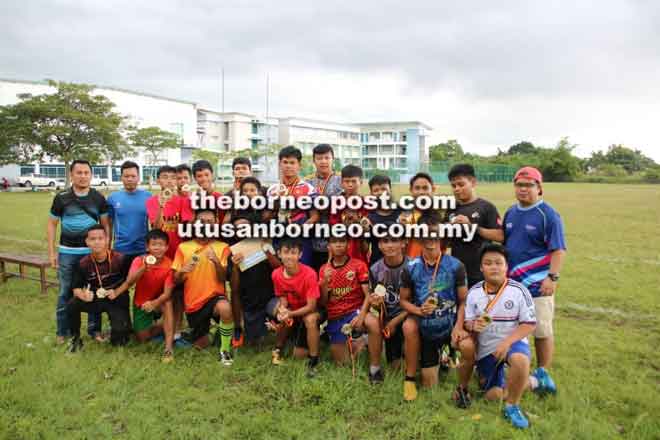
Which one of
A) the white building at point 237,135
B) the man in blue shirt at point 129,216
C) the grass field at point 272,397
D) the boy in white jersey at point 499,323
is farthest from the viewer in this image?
the white building at point 237,135

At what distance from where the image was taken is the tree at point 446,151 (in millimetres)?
89750

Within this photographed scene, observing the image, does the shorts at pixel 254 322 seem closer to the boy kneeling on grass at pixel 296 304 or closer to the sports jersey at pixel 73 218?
the boy kneeling on grass at pixel 296 304

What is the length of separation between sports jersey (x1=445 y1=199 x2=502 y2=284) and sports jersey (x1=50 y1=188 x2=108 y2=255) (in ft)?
12.2

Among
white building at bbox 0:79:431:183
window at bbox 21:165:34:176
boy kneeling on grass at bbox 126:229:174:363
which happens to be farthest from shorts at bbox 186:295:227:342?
window at bbox 21:165:34:176

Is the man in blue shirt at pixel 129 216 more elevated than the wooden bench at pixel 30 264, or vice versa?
the man in blue shirt at pixel 129 216

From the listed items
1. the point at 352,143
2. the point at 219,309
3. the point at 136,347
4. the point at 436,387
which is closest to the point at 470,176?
the point at 436,387

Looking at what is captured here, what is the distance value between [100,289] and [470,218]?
3.71 meters

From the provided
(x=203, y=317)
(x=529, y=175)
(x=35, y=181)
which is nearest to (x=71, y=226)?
(x=203, y=317)

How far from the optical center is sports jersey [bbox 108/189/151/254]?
5109 mm

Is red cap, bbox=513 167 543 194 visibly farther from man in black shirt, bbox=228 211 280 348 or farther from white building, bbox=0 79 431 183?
white building, bbox=0 79 431 183

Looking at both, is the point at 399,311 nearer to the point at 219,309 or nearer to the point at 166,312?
the point at 219,309

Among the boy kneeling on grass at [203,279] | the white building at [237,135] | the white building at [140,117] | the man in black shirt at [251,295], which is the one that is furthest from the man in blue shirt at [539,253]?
the white building at [140,117]

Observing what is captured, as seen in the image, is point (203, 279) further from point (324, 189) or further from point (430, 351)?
point (430, 351)

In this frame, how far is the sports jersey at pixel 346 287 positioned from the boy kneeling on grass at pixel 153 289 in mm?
1597
